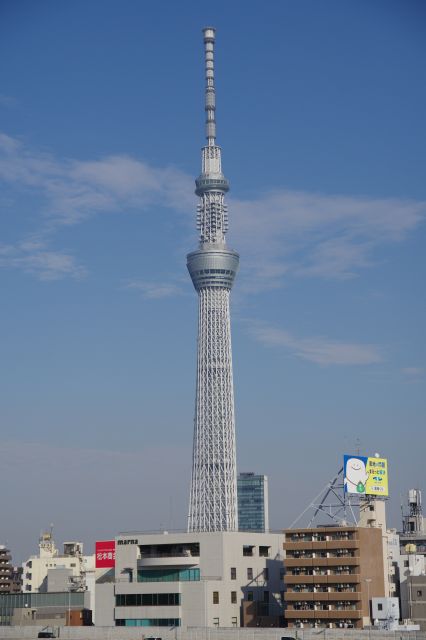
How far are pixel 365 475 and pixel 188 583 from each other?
75.5 feet

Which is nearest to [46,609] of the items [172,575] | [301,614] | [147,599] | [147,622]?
[147,599]

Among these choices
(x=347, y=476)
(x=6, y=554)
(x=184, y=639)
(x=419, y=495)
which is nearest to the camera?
(x=184, y=639)

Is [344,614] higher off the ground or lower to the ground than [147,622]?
higher

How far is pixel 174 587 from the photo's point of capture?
355 ft

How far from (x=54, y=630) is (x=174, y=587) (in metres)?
17.5

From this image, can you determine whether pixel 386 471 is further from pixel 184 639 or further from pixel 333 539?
pixel 184 639

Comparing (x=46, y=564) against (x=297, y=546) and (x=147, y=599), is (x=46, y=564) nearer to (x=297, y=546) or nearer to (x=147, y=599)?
(x=147, y=599)

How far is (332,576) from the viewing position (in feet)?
341

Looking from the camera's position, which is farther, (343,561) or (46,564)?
(46,564)

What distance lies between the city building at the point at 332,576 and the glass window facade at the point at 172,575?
10.4m

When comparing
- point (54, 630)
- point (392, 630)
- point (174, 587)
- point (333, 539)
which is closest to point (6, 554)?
point (54, 630)

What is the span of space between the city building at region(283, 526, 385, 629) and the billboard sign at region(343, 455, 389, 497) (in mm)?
6195

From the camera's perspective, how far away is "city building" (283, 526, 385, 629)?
102m

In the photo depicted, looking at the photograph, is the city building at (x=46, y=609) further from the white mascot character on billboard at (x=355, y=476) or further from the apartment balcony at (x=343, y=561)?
→ the white mascot character on billboard at (x=355, y=476)
